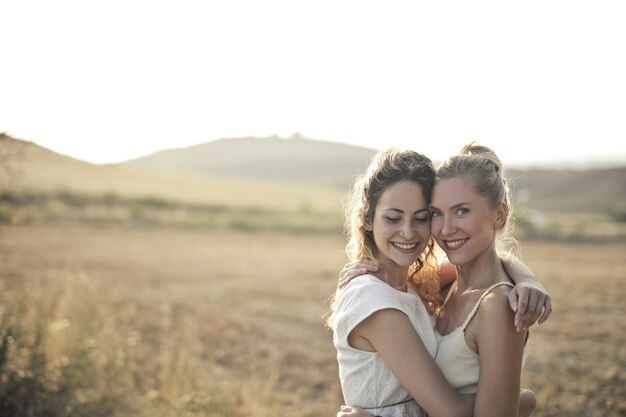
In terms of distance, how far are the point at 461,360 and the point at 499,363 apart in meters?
0.25

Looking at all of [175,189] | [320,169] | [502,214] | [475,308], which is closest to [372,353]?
[475,308]

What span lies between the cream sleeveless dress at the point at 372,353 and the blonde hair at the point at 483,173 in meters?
0.63

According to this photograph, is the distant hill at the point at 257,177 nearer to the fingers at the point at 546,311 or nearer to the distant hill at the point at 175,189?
the distant hill at the point at 175,189

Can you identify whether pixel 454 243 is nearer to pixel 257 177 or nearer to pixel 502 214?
pixel 502 214

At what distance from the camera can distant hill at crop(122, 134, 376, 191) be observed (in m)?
84.1

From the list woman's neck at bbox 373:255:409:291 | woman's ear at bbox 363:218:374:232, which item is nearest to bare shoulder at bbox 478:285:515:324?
woman's neck at bbox 373:255:409:291

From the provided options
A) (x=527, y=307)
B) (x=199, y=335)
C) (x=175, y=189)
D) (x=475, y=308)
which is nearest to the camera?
(x=527, y=307)

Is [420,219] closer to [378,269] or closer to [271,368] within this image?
[378,269]

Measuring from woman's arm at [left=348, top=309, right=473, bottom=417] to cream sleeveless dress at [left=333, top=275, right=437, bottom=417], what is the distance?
72mm

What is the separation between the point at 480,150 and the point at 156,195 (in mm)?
38710

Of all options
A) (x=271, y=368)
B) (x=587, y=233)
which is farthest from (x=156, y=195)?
(x=271, y=368)

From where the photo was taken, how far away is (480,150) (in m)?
3.21

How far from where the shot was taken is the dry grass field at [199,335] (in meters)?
5.48

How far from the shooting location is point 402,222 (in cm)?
308
